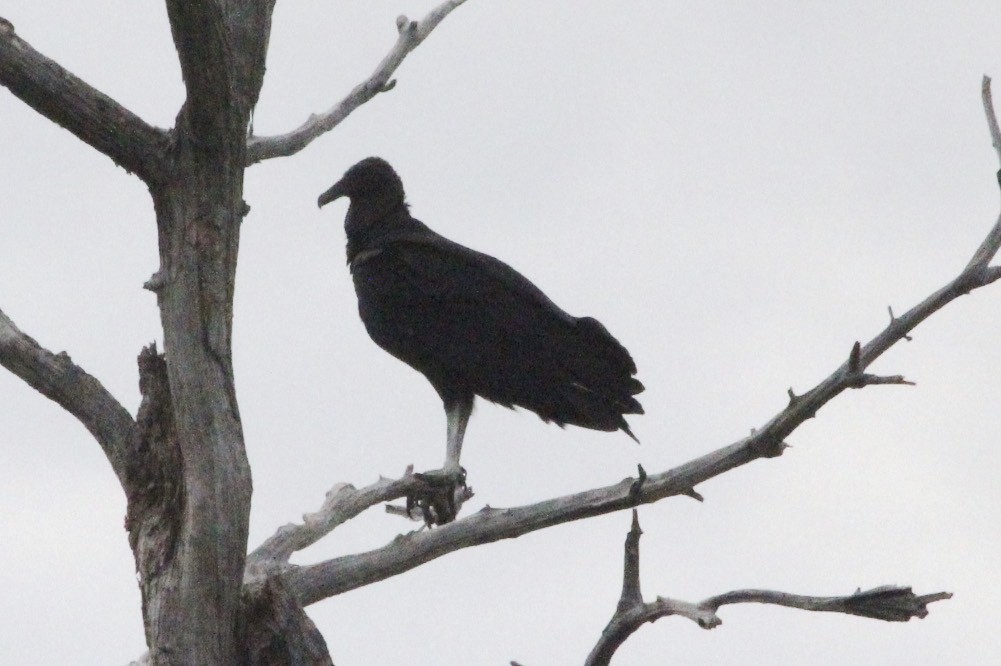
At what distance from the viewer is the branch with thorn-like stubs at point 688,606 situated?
3.03 metres

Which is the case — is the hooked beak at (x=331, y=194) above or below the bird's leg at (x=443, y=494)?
above

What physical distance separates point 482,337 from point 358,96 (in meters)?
0.96

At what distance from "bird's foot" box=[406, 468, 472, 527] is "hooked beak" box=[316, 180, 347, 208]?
1.70m

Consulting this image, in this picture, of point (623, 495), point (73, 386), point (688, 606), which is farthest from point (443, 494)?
point (73, 386)

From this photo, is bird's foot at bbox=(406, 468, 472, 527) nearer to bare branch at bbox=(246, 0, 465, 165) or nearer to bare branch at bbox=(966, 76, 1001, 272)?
bare branch at bbox=(246, 0, 465, 165)

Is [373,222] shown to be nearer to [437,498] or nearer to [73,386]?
[437,498]

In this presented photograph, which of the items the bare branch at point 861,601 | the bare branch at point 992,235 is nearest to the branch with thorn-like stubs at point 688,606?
the bare branch at point 861,601

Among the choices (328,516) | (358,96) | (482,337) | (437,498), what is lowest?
(328,516)

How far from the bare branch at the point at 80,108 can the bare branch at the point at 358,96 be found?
1182 millimetres

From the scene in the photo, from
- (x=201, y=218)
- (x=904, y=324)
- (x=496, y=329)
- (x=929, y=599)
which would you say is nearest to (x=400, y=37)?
(x=496, y=329)

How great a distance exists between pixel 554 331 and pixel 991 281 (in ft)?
6.82

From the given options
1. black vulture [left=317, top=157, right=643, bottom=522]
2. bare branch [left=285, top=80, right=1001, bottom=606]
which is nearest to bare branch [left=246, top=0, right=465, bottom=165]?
black vulture [left=317, top=157, right=643, bottom=522]

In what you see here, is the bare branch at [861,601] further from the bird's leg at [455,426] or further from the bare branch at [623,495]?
the bird's leg at [455,426]

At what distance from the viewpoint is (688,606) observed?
10.1 feet
